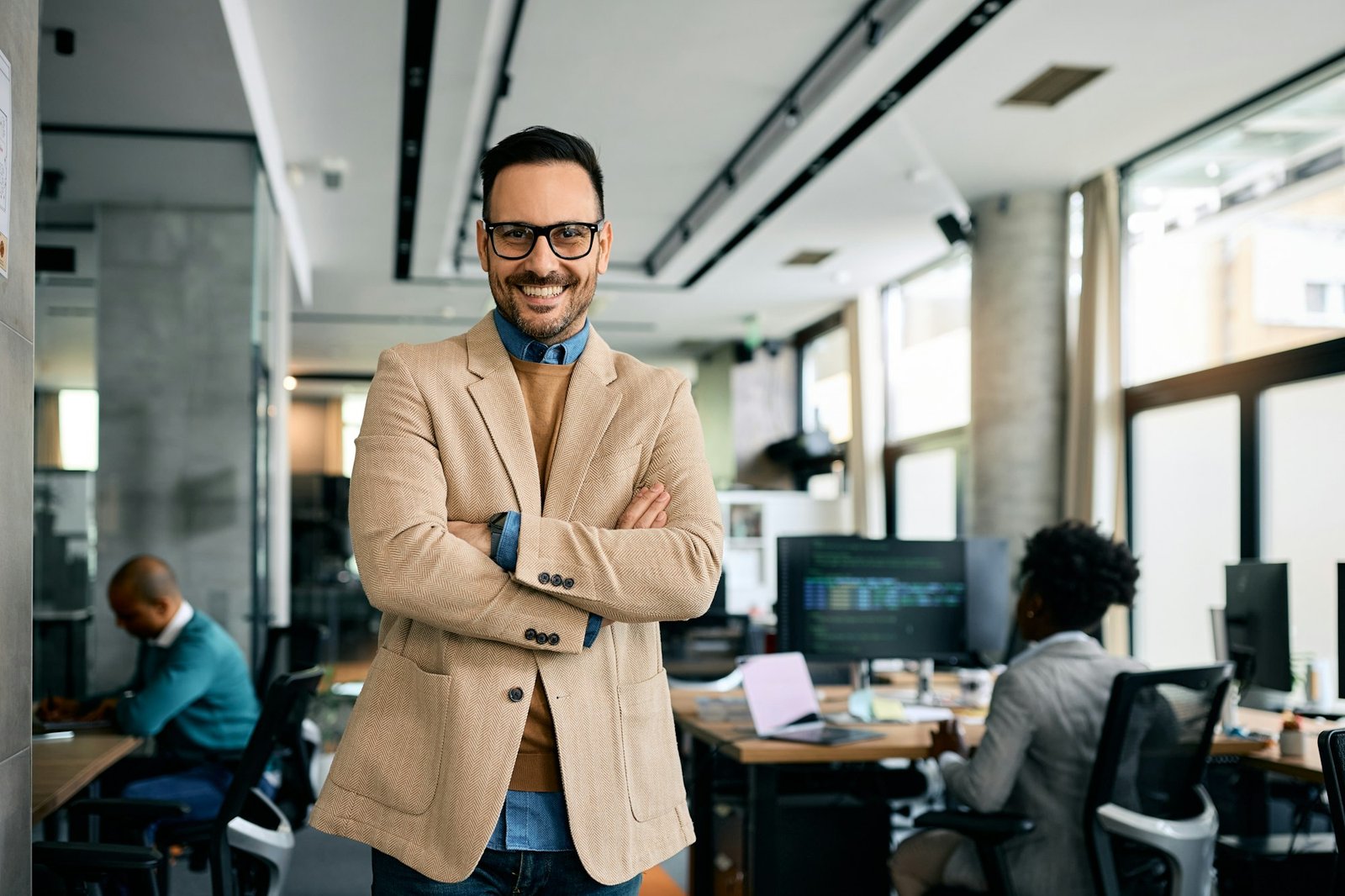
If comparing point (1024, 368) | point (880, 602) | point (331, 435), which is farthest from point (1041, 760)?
point (331, 435)

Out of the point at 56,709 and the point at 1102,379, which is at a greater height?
the point at 1102,379

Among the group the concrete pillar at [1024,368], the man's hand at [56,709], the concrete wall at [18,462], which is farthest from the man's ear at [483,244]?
the concrete pillar at [1024,368]

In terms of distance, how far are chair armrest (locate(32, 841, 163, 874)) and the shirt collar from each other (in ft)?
4.15

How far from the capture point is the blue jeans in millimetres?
1297

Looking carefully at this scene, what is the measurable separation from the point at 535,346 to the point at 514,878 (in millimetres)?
587

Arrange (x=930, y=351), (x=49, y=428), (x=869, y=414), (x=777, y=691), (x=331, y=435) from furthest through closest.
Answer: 1. (x=331, y=435)
2. (x=869, y=414)
3. (x=930, y=351)
4. (x=49, y=428)
5. (x=777, y=691)

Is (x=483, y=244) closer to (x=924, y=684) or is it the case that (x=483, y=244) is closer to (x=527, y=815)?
(x=527, y=815)

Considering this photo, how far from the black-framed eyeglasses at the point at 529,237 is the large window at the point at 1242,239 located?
5025 mm

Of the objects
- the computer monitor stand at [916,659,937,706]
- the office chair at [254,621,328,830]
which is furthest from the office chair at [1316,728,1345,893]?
the office chair at [254,621,328,830]

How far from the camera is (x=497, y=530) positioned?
1.38m

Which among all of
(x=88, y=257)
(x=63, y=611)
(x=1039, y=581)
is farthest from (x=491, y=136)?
(x=1039, y=581)

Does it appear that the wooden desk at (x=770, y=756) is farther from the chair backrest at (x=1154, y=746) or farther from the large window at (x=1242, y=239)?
the large window at (x=1242, y=239)

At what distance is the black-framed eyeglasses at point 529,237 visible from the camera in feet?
4.47

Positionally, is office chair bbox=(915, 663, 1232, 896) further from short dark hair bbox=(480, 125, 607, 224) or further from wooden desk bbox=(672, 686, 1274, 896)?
short dark hair bbox=(480, 125, 607, 224)
